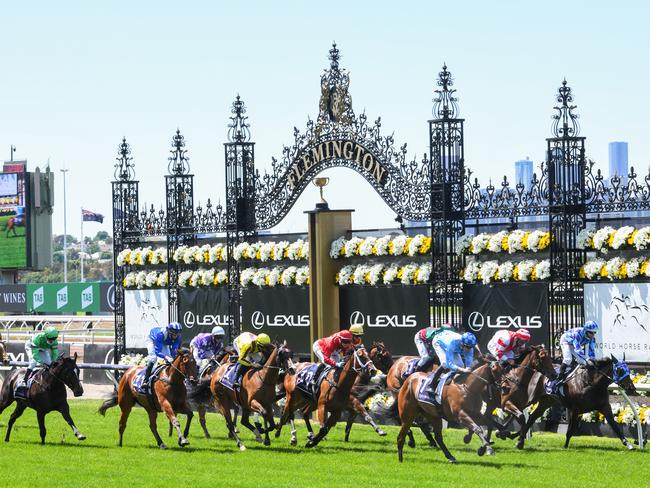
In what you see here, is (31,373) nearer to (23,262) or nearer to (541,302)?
(541,302)

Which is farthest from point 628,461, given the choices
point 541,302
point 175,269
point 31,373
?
point 175,269

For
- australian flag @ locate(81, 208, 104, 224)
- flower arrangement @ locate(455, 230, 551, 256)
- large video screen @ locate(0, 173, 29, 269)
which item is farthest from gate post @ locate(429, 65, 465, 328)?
australian flag @ locate(81, 208, 104, 224)

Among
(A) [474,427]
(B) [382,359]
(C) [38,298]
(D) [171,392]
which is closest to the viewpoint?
(A) [474,427]

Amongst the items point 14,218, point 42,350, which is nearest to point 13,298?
point 14,218

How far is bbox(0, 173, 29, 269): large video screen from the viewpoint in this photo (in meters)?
45.8

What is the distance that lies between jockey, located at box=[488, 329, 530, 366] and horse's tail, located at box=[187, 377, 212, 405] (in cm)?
413

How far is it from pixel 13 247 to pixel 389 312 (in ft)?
89.7

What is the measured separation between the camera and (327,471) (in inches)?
571

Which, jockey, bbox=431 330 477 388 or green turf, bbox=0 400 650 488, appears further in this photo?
jockey, bbox=431 330 477 388

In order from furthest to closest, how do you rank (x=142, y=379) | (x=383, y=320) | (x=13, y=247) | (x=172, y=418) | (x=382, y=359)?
(x=13, y=247) → (x=383, y=320) → (x=382, y=359) → (x=142, y=379) → (x=172, y=418)

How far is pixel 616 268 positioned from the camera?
18.0 meters

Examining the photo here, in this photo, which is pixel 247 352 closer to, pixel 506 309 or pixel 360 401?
pixel 360 401

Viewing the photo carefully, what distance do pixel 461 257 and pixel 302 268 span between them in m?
3.43

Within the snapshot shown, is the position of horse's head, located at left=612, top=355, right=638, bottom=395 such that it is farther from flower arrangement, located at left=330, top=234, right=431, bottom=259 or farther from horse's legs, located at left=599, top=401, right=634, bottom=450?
flower arrangement, located at left=330, top=234, right=431, bottom=259
